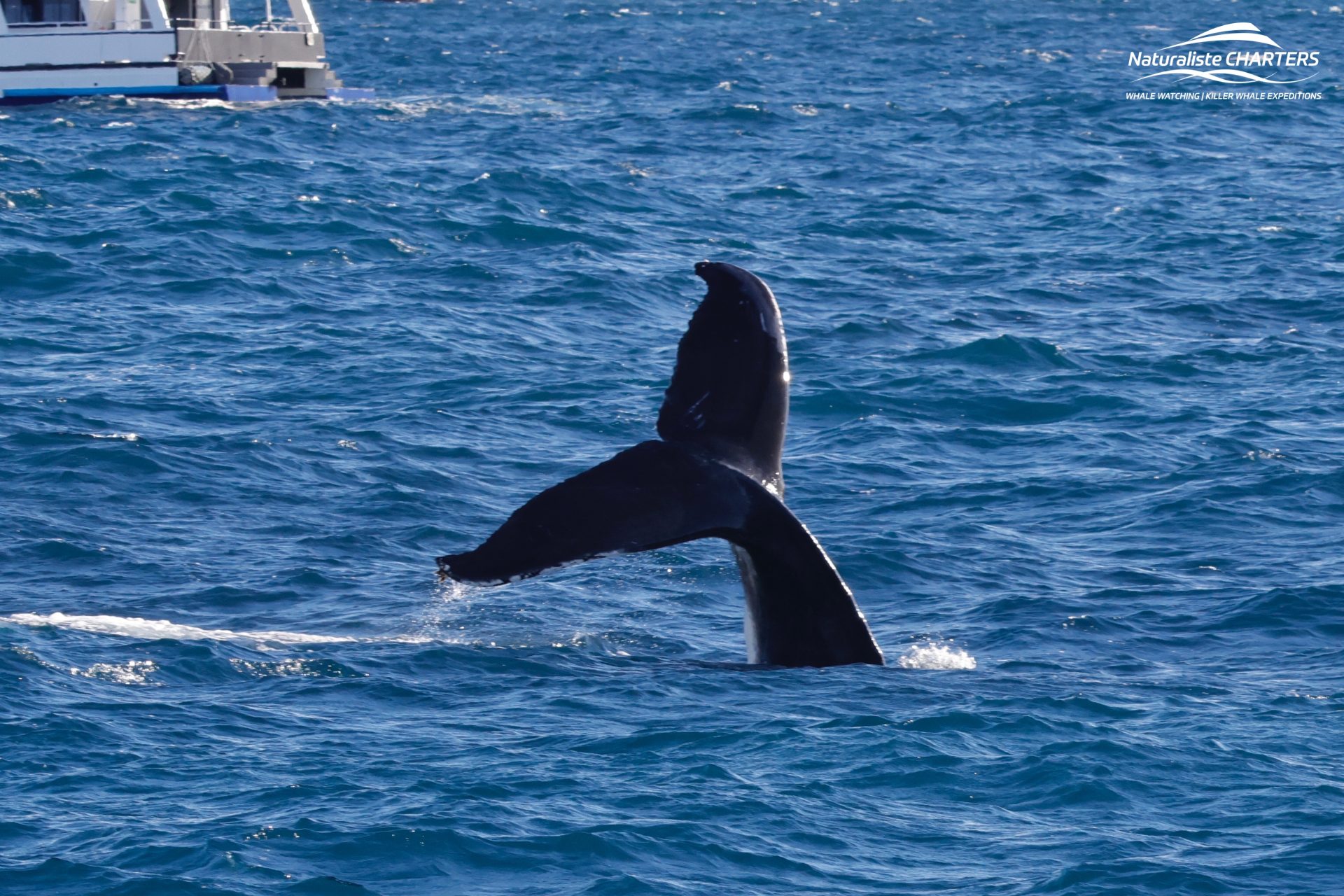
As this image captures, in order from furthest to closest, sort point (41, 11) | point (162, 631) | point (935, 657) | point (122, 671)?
point (41, 11), point (935, 657), point (162, 631), point (122, 671)

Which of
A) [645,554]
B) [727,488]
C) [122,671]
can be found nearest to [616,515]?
[727,488]

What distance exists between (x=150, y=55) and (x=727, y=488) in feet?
160

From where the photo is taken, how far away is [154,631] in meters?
15.1

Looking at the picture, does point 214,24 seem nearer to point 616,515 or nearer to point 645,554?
point 645,554

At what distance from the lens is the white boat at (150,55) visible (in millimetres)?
55562

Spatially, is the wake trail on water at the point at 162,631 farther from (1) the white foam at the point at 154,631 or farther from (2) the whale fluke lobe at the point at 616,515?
(2) the whale fluke lobe at the point at 616,515

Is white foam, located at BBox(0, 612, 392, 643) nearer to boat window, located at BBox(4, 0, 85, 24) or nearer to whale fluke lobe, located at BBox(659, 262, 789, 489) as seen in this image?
whale fluke lobe, located at BBox(659, 262, 789, 489)

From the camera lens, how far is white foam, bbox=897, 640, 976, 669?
1491cm

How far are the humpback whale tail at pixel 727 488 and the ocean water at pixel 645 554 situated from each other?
0.85m

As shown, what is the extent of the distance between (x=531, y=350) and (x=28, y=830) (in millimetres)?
15552

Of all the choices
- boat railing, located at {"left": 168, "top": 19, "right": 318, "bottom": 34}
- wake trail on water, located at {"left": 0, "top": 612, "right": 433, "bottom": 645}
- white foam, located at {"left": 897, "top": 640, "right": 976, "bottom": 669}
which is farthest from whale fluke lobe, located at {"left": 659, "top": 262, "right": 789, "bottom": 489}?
boat railing, located at {"left": 168, "top": 19, "right": 318, "bottom": 34}

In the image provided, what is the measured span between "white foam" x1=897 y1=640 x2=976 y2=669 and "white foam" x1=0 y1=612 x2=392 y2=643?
3715 millimetres

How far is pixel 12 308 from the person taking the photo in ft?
89.5

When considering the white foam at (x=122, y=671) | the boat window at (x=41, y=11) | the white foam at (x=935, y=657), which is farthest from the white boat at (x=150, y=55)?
the white foam at (x=935, y=657)
